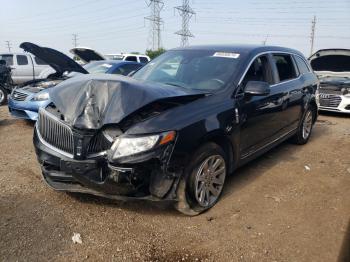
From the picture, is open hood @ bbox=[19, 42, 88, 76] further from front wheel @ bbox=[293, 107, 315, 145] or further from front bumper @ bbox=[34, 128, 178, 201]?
front wheel @ bbox=[293, 107, 315, 145]

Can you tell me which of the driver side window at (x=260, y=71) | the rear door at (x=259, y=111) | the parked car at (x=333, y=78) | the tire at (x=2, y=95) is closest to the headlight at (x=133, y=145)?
the rear door at (x=259, y=111)

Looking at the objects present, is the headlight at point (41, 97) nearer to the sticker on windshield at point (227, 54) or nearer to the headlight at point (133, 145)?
the sticker on windshield at point (227, 54)

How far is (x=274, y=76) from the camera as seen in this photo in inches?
196

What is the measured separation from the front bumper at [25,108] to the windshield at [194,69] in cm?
299

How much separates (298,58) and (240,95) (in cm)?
273

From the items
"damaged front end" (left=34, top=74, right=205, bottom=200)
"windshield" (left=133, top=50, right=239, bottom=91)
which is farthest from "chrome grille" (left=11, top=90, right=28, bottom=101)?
"damaged front end" (left=34, top=74, right=205, bottom=200)

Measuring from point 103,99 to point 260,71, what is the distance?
2.30 meters

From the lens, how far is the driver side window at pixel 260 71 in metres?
4.29

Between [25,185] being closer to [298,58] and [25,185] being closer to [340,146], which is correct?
[298,58]

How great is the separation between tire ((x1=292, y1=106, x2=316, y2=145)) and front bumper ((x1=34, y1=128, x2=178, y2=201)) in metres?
3.79

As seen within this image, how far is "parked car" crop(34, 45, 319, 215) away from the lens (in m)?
3.10

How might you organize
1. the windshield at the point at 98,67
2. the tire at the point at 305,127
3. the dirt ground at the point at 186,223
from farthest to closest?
the windshield at the point at 98,67 → the tire at the point at 305,127 → the dirt ground at the point at 186,223

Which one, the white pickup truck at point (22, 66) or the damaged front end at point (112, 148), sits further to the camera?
the white pickup truck at point (22, 66)

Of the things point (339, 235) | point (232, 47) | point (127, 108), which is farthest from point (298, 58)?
point (127, 108)
